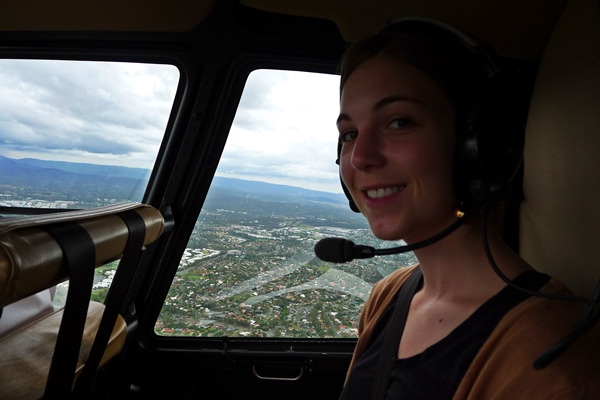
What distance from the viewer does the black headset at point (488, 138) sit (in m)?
0.82

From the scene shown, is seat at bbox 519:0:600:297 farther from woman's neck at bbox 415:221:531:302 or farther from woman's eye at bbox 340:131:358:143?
woman's eye at bbox 340:131:358:143

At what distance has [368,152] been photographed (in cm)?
93

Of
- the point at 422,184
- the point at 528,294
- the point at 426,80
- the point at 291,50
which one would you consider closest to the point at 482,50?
the point at 426,80

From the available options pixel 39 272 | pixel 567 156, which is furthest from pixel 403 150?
pixel 39 272

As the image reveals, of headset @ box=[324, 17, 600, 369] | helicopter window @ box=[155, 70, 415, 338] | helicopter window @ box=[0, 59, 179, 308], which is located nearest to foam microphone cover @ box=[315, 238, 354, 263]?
headset @ box=[324, 17, 600, 369]

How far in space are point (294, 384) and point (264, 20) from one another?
189cm

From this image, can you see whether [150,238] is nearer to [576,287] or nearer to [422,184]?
[422,184]

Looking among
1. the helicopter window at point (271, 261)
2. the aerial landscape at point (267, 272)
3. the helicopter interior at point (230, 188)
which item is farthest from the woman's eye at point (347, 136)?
the aerial landscape at point (267, 272)

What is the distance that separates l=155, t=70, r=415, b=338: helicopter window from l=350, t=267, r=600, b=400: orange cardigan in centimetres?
133

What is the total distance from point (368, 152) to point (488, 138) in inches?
10.5

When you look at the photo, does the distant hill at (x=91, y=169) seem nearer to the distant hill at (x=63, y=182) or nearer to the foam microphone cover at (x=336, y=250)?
the distant hill at (x=63, y=182)

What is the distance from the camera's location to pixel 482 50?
88 cm

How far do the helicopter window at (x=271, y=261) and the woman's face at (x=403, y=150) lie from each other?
3.41 ft

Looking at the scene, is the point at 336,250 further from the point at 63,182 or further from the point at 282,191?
the point at 63,182
